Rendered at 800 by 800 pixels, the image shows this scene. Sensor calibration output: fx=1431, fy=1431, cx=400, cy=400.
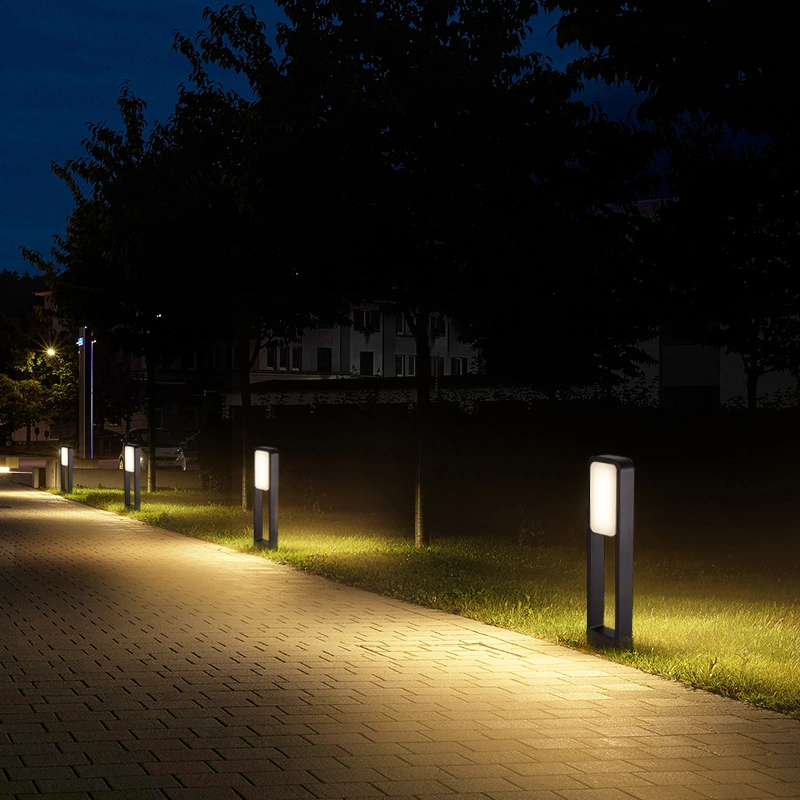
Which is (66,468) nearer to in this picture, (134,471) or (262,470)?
(134,471)

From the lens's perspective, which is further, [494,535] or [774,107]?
[494,535]

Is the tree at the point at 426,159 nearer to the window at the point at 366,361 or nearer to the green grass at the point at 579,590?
the green grass at the point at 579,590

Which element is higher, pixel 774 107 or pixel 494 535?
pixel 774 107

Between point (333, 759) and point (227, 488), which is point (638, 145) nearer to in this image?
point (333, 759)

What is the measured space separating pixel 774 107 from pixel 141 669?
19.4 ft

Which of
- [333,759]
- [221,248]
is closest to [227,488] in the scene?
[221,248]

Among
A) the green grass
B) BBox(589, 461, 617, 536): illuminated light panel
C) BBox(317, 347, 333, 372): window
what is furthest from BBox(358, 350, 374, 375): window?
BBox(589, 461, 617, 536): illuminated light panel

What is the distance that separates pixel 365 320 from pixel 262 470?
4.51 m

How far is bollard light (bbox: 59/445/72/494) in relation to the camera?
31.3 meters

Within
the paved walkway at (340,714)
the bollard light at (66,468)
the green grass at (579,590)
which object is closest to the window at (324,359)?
the bollard light at (66,468)

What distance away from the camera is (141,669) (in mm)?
8523

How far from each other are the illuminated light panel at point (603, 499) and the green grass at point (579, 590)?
0.76 m

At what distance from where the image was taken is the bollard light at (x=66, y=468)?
31.3 meters

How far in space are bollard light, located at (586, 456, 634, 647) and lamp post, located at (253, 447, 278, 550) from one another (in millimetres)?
7177
